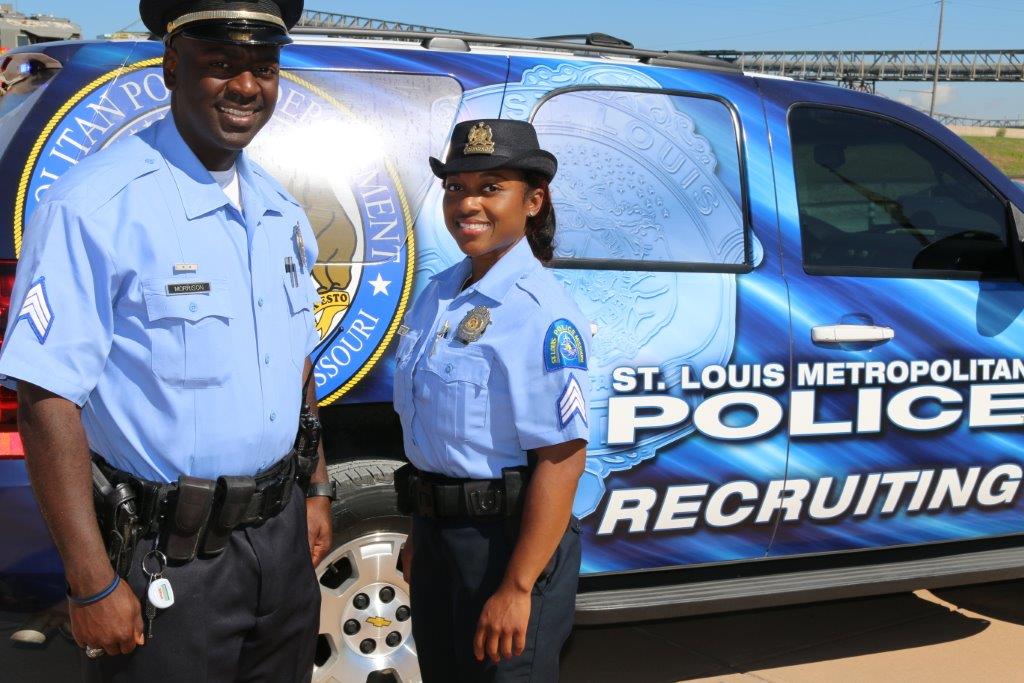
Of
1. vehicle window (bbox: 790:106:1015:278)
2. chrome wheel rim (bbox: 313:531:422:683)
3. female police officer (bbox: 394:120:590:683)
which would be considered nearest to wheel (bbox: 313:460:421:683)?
chrome wheel rim (bbox: 313:531:422:683)

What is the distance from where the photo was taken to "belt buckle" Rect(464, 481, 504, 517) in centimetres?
222

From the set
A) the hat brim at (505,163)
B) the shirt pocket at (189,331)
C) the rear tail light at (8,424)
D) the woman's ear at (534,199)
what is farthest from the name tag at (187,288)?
the rear tail light at (8,424)

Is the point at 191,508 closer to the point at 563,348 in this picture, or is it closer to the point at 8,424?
the point at 563,348

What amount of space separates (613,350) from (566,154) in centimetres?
58

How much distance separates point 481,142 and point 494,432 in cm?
56

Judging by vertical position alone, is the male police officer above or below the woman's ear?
below

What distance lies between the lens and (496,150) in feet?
7.41

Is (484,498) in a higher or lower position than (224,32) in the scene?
lower

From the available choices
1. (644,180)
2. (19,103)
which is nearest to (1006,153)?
(644,180)

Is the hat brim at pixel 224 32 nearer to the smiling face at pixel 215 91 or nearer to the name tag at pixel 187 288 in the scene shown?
the smiling face at pixel 215 91

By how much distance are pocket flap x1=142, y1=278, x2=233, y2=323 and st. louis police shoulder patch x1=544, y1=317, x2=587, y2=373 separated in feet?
1.89

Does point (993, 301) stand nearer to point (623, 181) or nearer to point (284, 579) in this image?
point (623, 181)

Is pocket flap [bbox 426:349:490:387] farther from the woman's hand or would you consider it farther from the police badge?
the woman's hand

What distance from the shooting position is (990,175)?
3.95 metres
